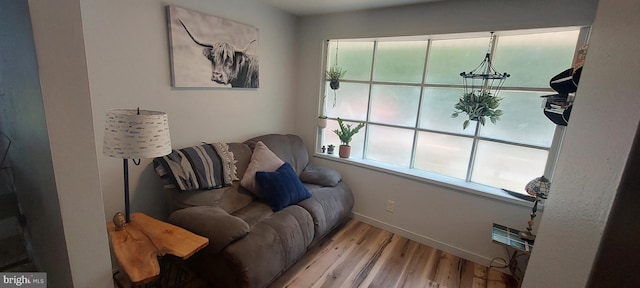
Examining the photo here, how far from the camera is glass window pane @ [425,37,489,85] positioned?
2285 millimetres

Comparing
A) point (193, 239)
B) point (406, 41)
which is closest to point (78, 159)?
point (193, 239)

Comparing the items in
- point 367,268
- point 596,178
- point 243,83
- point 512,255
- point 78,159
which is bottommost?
point 367,268

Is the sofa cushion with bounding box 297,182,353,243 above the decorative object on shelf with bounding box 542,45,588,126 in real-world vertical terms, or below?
below

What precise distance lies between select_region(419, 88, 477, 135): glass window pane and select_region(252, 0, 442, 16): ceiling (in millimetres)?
865

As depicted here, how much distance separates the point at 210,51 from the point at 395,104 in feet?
6.31

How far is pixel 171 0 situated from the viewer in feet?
6.42

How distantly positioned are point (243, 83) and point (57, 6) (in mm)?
1786

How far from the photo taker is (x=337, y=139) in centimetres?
328

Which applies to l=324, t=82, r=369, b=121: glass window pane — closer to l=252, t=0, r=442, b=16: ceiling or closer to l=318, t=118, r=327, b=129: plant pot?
l=318, t=118, r=327, b=129: plant pot

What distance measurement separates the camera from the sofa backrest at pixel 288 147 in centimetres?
275

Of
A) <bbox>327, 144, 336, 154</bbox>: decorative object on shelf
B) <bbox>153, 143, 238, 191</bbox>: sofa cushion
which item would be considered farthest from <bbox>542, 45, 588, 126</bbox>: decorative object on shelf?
<bbox>153, 143, 238, 191</bbox>: sofa cushion

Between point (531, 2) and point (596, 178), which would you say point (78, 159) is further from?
point (531, 2)

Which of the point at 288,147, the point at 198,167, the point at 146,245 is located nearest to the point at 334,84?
the point at 288,147

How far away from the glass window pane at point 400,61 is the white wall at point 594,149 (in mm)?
2098
